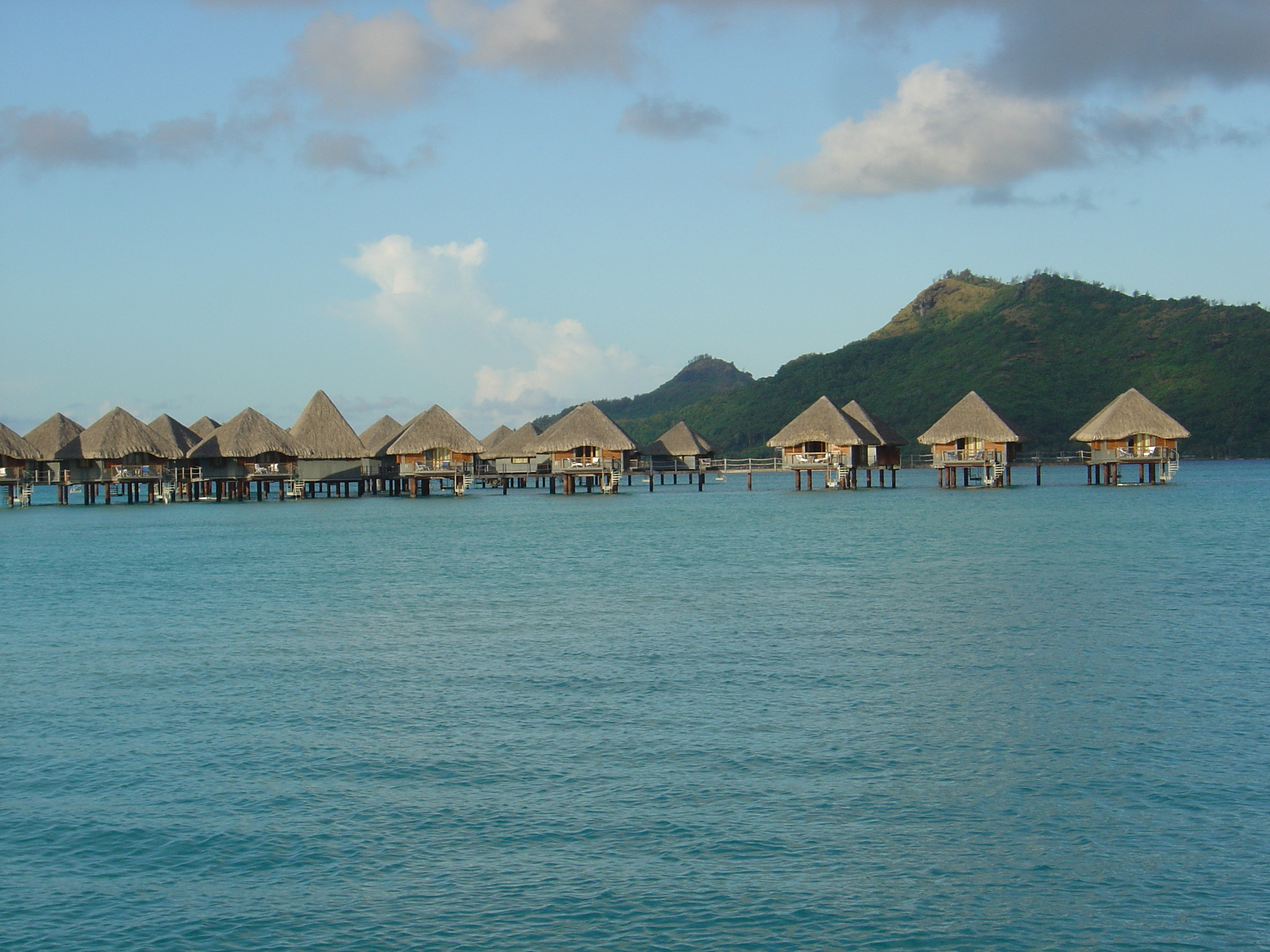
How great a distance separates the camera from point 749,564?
1052 inches

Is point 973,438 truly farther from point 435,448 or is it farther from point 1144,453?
point 435,448

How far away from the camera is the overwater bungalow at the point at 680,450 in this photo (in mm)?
66375

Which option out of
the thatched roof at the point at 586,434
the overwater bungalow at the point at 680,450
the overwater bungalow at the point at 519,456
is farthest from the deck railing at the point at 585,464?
the overwater bungalow at the point at 680,450

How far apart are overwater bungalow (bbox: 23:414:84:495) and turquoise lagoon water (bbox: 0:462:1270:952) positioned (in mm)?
→ 37852

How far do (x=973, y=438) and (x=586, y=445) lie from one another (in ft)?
62.0

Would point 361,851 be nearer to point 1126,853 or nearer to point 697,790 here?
point 697,790

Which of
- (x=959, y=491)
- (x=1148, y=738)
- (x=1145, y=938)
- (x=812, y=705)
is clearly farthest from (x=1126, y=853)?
(x=959, y=491)

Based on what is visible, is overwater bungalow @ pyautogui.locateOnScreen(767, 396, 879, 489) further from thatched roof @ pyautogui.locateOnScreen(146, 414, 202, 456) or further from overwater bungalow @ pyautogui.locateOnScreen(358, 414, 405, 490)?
thatched roof @ pyautogui.locateOnScreen(146, 414, 202, 456)

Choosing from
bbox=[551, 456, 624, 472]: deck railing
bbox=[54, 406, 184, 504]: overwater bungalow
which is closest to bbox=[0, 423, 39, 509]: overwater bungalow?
bbox=[54, 406, 184, 504]: overwater bungalow

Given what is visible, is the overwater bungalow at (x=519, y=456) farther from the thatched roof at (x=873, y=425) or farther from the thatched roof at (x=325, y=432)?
the thatched roof at (x=873, y=425)

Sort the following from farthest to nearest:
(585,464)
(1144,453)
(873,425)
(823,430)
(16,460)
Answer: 1. (873,425)
2. (585,464)
3. (16,460)
4. (823,430)
5. (1144,453)

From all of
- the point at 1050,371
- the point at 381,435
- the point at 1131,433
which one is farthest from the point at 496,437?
the point at 1050,371

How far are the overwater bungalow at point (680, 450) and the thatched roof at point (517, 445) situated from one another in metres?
6.37

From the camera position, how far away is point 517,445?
6725cm
